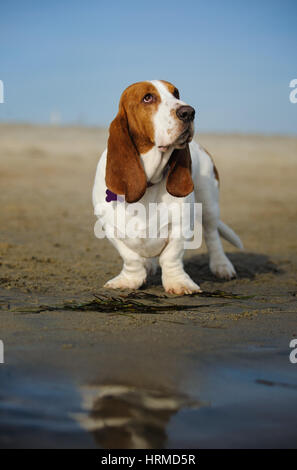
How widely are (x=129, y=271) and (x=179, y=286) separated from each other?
0.43 metres

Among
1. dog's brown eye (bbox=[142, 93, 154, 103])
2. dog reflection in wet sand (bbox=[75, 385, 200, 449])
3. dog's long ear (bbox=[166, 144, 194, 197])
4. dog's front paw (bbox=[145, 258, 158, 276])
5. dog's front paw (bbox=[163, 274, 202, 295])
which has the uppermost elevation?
dog's brown eye (bbox=[142, 93, 154, 103])

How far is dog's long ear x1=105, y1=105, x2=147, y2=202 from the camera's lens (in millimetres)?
4473

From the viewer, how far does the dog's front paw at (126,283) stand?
4.93 metres

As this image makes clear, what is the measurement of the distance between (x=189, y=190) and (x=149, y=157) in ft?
1.27

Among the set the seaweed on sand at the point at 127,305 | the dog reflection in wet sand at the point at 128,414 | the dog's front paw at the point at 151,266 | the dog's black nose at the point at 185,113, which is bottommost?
the dog reflection in wet sand at the point at 128,414

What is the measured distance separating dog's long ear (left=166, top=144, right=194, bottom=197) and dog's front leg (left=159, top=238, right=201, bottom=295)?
424mm

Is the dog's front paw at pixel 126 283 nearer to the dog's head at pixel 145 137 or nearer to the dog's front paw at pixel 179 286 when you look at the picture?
the dog's front paw at pixel 179 286

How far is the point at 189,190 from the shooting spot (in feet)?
15.2

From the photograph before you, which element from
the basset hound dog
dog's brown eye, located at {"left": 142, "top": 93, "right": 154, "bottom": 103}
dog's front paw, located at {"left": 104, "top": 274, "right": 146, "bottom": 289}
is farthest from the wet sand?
dog's brown eye, located at {"left": 142, "top": 93, "right": 154, "bottom": 103}

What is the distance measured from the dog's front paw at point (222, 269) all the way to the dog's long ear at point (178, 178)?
1.37m

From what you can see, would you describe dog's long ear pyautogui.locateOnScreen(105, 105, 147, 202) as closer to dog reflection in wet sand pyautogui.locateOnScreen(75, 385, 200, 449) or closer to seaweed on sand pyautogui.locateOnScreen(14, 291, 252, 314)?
seaweed on sand pyautogui.locateOnScreen(14, 291, 252, 314)

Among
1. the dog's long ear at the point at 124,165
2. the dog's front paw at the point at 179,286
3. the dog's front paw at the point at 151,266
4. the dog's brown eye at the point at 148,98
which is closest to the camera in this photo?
the dog's brown eye at the point at 148,98

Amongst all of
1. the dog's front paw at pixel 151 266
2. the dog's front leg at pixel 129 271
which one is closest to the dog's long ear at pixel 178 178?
the dog's front leg at pixel 129 271

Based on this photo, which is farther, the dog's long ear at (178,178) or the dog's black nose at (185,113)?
the dog's long ear at (178,178)
